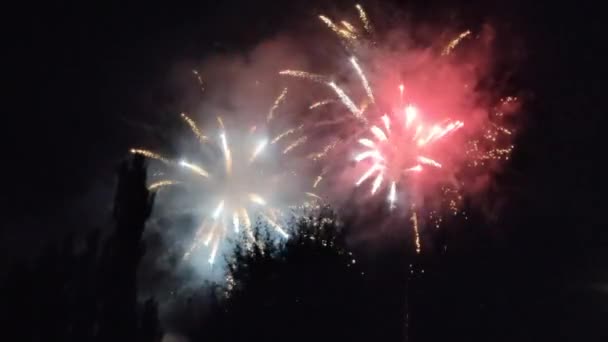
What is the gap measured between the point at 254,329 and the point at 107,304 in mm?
16986

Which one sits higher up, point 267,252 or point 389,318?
point 267,252

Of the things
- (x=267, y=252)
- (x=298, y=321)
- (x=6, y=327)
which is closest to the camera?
(x=298, y=321)

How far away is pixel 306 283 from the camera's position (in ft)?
99.1

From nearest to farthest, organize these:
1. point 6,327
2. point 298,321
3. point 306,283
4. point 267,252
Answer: point 298,321 < point 306,283 < point 267,252 < point 6,327

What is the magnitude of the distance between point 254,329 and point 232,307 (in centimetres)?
230

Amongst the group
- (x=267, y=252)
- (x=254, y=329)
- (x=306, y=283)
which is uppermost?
(x=267, y=252)

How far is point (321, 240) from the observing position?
1294 inches

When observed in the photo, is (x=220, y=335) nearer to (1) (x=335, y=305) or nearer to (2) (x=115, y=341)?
(1) (x=335, y=305)

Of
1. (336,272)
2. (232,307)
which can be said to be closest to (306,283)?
(336,272)

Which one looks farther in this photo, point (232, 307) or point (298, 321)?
point (232, 307)

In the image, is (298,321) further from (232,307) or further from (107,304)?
(107,304)

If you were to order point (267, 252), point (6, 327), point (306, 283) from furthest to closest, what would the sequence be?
point (6, 327)
point (267, 252)
point (306, 283)

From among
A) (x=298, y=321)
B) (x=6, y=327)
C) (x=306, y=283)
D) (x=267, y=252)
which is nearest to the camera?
(x=298, y=321)

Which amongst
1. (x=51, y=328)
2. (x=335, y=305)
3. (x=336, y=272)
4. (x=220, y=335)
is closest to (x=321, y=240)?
(x=336, y=272)
